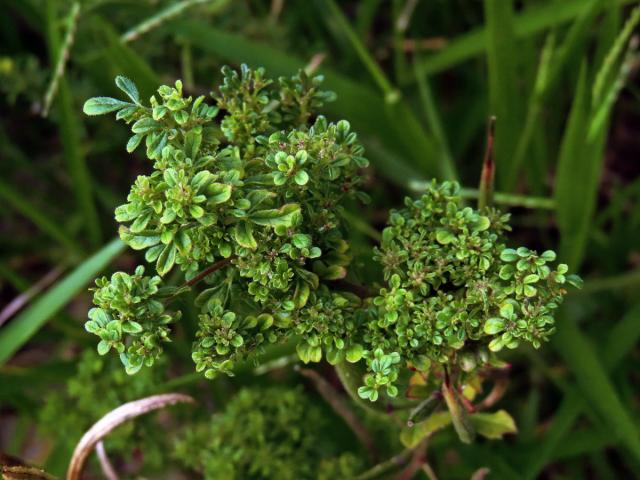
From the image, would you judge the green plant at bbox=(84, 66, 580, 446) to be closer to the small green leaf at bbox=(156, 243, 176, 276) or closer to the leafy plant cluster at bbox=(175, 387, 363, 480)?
the small green leaf at bbox=(156, 243, 176, 276)

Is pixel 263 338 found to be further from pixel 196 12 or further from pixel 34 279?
pixel 34 279

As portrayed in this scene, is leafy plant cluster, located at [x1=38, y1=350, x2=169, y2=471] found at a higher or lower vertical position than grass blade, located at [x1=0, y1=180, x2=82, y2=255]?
lower

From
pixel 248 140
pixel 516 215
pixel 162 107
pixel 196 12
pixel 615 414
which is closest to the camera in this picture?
pixel 162 107

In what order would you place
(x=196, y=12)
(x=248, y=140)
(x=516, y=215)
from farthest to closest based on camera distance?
(x=516, y=215), (x=196, y=12), (x=248, y=140)

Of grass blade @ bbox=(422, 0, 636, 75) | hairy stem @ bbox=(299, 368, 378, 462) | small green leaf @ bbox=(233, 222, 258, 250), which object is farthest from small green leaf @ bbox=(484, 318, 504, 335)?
grass blade @ bbox=(422, 0, 636, 75)

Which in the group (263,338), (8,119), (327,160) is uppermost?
(8,119)

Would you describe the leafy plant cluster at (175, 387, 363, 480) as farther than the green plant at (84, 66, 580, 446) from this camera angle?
Yes

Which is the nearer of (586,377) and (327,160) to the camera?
(327,160)

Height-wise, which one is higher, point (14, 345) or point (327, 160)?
point (327, 160)

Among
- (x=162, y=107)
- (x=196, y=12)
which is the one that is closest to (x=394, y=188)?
(x=196, y=12)
